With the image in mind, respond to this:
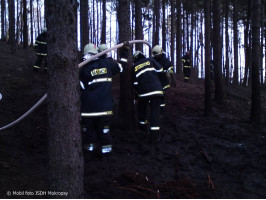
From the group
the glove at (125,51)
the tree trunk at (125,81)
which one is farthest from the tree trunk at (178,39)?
the glove at (125,51)

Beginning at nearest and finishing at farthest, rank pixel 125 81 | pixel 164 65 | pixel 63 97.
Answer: pixel 63 97, pixel 125 81, pixel 164 65

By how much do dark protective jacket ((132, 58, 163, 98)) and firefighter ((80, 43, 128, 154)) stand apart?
1.08 m

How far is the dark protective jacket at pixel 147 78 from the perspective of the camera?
6.20m

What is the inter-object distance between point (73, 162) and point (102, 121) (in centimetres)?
236

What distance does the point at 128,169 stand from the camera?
4707 millimetres

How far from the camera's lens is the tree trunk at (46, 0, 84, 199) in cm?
279

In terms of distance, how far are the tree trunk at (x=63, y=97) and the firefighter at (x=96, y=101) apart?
2.27 m

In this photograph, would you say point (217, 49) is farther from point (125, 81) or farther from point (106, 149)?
point (106, 149)

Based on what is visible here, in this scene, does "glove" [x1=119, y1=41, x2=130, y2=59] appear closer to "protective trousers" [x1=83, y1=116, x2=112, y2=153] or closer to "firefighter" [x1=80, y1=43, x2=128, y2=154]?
"firefighter" [x1=80, y1=43, x2=128, y2=154]

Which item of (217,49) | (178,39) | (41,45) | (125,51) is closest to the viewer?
(125,51)

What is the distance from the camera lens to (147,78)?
6234 millimetres

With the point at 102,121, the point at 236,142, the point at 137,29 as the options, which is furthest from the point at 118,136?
the point at 137,29

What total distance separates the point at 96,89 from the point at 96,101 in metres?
0.23

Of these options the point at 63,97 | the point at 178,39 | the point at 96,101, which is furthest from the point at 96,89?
the point at 178,39
